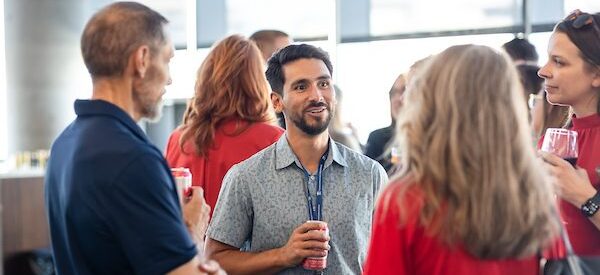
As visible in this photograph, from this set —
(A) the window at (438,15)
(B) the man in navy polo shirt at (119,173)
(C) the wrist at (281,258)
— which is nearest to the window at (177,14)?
(A) the window at (438,15)

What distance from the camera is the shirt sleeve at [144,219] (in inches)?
64.4

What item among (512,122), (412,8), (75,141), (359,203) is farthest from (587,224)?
(412,8)

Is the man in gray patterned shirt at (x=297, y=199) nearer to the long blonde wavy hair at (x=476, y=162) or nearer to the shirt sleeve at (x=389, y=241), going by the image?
the shirt sleeve at (x=389, y=241)

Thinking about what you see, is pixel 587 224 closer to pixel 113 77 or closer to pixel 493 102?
pixel 493 102

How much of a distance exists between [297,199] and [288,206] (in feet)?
0.11

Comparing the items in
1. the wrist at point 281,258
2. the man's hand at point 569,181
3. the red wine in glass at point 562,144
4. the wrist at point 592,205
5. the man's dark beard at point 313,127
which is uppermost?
the man's dark beard at point 313,127

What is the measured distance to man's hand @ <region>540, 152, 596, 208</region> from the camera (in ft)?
7.07

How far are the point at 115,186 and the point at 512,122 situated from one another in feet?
2.61

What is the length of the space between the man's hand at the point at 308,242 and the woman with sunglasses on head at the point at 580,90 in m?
0.68

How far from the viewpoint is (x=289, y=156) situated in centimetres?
234

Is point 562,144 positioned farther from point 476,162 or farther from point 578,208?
point 476,162

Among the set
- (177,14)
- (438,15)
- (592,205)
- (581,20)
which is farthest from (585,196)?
(177,14)

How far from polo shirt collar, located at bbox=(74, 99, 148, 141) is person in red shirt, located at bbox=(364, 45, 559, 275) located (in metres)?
0.57

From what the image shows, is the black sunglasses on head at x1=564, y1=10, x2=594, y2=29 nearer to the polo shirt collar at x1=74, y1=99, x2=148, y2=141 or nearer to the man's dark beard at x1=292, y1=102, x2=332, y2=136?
the man's dark beard at x1=292, y1=102, x2=332, y2=136
